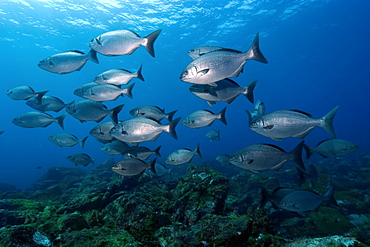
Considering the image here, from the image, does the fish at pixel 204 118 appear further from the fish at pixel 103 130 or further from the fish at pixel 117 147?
the fish at pixel 103 130

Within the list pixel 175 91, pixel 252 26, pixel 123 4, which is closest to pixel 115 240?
pixel 123 4

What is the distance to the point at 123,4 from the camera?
27.0 m

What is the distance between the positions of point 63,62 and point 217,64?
4.19 metres

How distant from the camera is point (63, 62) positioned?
16.5ft

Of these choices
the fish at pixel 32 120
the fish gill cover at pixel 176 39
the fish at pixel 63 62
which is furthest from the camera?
the fish gill cover at pixel 176 39

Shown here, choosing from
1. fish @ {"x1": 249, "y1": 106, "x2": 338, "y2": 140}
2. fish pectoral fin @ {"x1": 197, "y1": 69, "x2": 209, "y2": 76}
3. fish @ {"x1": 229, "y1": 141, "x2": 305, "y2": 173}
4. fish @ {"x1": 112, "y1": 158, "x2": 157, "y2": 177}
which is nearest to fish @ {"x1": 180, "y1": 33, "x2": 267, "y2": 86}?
fish pectoral fin @ {"x1": 197, "y1": 69, "x2": 209, "y2": 76}

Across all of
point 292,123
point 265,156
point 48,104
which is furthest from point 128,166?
point 48,104

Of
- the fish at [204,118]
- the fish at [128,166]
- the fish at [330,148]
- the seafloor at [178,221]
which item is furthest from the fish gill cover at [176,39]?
the fish at [330,148]

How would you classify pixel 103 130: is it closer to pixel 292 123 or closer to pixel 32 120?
pixel 32 120

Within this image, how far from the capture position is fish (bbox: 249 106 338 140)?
3.44 m

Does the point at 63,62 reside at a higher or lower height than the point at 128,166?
higher

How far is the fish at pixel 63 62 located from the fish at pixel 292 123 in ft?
15.6

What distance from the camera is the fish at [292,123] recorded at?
11.3 feet

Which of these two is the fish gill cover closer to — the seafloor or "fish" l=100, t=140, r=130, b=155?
"fish" l=100, t=140, r=130, b=155
